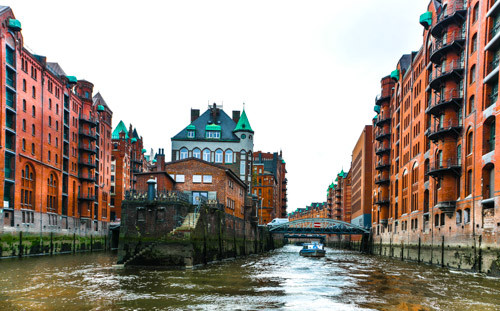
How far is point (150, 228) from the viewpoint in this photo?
3859cm

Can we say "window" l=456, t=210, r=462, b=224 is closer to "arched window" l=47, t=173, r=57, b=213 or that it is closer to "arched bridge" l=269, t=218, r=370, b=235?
"arched window" l=47, t=173, r=57, b=213

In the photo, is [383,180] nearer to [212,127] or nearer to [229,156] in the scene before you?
[229,156]

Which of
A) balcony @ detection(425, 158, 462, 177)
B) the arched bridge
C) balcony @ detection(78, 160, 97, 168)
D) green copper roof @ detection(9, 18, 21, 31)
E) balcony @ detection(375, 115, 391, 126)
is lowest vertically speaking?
the arched bridge

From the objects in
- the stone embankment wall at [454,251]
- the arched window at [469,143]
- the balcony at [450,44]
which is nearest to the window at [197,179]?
the stone embankment wall at [454,251]

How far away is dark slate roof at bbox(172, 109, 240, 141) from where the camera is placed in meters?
91.1

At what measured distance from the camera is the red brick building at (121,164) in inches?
4309

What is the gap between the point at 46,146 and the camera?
66312 millimetres

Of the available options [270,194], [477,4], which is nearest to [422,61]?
[477,4]

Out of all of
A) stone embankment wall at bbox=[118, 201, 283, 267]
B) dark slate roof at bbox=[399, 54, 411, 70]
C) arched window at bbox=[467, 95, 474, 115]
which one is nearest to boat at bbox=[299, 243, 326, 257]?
dark slate roof at bbox=[399, 54, 411, 70]

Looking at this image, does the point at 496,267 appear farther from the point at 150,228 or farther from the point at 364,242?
the point at 364,242

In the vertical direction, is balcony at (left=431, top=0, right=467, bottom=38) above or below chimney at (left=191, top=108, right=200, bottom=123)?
above

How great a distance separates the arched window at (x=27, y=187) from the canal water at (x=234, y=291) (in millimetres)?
24732

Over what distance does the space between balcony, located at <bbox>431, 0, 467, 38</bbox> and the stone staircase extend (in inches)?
1007

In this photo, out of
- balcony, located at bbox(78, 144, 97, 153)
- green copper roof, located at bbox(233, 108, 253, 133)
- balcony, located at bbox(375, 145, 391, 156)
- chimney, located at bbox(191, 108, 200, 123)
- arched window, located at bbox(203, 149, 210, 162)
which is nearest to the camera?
balcony, located at bbox(375, 145, 391, 156)
